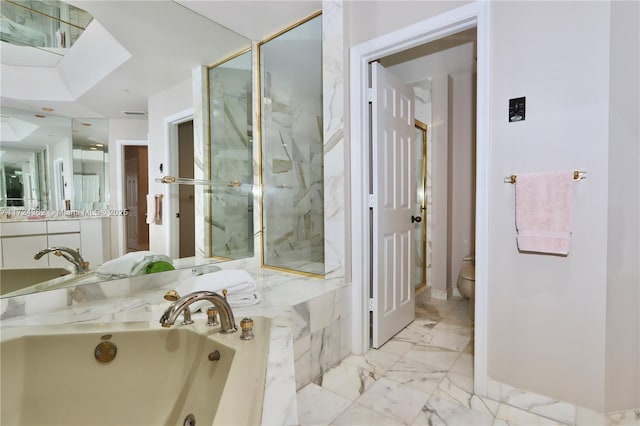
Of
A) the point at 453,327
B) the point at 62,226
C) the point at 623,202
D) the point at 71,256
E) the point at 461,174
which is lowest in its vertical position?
the point at 453,327

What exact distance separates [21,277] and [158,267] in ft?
2.12

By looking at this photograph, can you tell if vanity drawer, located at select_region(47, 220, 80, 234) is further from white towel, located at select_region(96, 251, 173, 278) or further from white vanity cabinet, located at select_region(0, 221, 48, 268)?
white towel, located at select_region(96, 251, 173, 278)

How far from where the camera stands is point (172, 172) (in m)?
2.17

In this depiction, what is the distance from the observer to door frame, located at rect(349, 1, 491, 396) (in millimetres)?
1711

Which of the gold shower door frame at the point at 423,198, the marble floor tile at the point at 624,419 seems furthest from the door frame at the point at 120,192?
the gold shower door frame at the point at 423,198

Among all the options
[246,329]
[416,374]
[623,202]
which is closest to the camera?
[246,329]

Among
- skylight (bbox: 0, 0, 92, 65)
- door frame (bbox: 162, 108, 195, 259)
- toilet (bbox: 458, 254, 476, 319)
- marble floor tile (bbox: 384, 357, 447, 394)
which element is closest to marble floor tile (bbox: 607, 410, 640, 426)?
marble floor tile (bbox: 384, 357, 447, 394)

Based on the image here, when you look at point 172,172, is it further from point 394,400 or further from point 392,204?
point 394,400

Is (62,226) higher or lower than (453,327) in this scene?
higher

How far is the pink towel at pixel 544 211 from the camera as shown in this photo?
1.50 meters

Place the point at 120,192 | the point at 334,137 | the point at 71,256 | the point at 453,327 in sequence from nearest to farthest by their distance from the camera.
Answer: the point at 71,256, the point at 120,192, the point at 334,137, the point at 453,327

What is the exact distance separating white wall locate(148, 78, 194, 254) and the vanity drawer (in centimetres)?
39

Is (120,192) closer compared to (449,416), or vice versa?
(449,416)

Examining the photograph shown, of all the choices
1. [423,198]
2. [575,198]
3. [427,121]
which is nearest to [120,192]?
[575,198]
